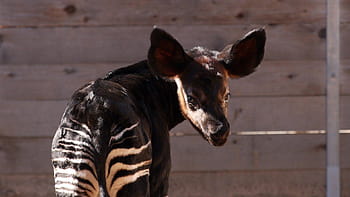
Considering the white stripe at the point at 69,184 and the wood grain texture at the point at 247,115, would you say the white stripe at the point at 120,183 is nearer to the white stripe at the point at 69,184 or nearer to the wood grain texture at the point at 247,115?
the white stripe at the point at 69,184

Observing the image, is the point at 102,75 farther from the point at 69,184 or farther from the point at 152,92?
the point at 69,184

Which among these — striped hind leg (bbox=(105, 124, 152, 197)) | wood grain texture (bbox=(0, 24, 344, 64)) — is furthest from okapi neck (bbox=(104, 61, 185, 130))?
wood grain texture (bbox=(0, 24, 344, 64))

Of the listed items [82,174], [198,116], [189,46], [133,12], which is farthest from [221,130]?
[133,12]

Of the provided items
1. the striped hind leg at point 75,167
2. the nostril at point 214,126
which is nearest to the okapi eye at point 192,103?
the nostril at point 214,126

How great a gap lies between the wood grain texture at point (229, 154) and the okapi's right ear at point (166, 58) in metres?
1.88

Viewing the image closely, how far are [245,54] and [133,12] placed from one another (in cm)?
184

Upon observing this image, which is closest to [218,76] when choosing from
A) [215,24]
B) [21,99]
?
[215,24]

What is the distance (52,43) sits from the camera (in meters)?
5.29

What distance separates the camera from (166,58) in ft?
11.3

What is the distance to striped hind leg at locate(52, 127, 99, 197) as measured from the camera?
294cm

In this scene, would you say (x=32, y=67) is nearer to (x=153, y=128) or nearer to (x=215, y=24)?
(x=215, y=24)

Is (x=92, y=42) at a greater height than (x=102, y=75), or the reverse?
(x=92, y=42)

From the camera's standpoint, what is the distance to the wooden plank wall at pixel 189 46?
527 cm

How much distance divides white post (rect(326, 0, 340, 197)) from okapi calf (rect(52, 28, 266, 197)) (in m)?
1.80
